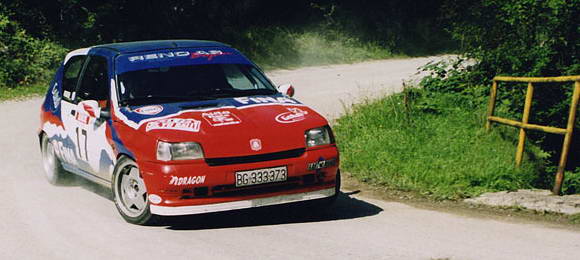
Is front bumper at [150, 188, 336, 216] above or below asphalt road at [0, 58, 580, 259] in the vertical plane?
above

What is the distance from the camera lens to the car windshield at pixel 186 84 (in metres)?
8.89

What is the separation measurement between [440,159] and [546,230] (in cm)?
317

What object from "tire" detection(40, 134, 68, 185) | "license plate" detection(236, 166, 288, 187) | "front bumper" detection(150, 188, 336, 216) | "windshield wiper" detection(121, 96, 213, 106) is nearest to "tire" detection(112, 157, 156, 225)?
"front bumper" detection(150, 188, 336, 216)

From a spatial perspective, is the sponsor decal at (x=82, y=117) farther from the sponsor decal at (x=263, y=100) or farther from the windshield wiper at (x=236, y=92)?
the sponsor decal at (x=263, y=100)

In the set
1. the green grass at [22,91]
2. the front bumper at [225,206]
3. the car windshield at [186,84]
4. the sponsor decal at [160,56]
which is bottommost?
the green grass at [22,91]

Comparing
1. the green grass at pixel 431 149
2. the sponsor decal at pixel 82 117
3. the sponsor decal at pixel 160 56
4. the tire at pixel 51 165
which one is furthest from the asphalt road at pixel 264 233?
the sponsor decal at pixel 160 56

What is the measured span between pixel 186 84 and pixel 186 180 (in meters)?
1.61

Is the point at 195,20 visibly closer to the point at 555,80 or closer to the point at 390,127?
the point at 390,127

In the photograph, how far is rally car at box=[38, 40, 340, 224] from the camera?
786 centimetres

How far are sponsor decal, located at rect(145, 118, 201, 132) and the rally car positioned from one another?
2 centimetres

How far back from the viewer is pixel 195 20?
101 feet

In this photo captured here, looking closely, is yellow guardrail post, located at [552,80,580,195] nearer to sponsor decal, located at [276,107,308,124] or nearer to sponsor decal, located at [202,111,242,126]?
sponsor decal, located at [276,107,308,124]

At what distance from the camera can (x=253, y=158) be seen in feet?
26.0

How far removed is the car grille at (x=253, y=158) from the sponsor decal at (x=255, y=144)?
61 millimetres
